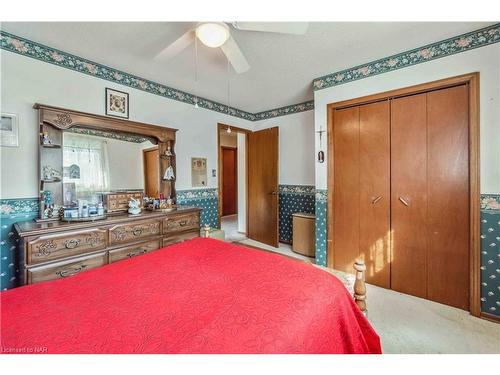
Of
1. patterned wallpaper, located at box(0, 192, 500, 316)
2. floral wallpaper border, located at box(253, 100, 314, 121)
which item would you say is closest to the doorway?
floral wallpaper border, located at box(253, 100, 314, 121)

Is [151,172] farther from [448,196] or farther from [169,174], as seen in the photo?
[448,196]

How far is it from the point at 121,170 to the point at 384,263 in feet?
10.3

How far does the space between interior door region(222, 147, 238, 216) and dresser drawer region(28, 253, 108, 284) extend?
5.07m

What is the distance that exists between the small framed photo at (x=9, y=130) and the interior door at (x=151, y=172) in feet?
3.69

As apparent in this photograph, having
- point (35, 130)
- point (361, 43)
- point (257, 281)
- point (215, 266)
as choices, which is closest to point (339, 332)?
point (257, 281)

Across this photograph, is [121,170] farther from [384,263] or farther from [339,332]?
[384,263]

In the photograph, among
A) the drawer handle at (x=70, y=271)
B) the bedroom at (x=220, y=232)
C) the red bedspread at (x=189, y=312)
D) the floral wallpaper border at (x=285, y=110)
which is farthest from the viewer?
the floral wallpaper border at (x=285, y=110)

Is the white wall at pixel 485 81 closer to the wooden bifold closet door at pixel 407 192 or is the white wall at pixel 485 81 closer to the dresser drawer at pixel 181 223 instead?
the wooden bifold closet door at pixel 407 192

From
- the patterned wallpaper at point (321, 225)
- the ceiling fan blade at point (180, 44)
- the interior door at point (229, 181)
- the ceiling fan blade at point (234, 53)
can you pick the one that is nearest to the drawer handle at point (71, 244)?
the ceiling fan blade at point (180, 44)

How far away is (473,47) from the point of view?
1.97 metres

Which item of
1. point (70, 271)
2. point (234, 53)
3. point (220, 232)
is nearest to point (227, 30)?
point (234, 53)

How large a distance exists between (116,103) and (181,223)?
1.56m

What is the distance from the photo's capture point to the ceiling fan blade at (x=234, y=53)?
1606 mm

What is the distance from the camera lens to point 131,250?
7.34 ft
